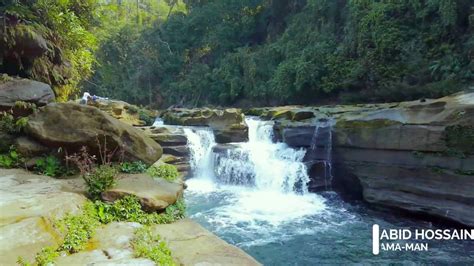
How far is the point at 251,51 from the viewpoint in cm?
2695

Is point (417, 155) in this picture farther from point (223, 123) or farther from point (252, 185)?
point (223, 123)

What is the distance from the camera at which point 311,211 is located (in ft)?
30.5

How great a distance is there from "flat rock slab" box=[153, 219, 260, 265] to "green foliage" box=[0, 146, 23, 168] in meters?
3.26

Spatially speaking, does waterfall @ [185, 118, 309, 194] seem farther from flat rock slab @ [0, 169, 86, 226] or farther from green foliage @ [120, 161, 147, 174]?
flat rock slab @ [0, 169, 86, 226]

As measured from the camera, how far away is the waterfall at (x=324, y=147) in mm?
11196

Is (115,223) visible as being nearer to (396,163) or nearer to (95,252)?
Answer: (95,252)

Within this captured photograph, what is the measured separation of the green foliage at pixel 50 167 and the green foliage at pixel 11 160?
40 cm

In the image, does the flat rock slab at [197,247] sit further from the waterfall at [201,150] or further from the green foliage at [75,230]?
the waterfall at [201,150]

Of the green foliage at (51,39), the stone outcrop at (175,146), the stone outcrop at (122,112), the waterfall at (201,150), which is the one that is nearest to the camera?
the green foliage at (51,39)

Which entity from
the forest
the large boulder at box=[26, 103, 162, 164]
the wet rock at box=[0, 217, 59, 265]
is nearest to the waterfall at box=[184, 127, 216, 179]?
the forest

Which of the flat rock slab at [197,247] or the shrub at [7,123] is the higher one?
the shrub at [7,123]

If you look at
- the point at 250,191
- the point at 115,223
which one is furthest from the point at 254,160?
the point at 115,223

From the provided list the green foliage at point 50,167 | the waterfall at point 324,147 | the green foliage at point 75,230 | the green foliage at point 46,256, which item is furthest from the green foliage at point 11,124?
the waterfall at point 324,147

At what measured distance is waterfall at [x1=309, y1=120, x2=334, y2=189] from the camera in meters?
11.2
